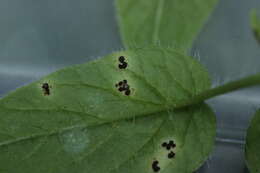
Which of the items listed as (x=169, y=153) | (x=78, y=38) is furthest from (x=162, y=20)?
(x=169, y=153)

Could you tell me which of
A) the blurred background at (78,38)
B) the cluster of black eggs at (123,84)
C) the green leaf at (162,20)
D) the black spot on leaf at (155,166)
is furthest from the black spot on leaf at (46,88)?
the blurred background at (78,38)

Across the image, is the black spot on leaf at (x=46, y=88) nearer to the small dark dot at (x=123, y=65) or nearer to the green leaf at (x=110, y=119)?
the green leaf at (x=110, y=119)

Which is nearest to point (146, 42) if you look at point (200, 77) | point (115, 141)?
point (200, 77)

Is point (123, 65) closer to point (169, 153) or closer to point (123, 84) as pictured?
point (123, 84)

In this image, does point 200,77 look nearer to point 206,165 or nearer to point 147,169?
point 147,169

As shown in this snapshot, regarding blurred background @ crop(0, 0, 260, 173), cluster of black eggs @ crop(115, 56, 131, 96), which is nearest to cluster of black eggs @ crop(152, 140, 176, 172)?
cluster of black eggs @ crop(115, 56, 131, 96)

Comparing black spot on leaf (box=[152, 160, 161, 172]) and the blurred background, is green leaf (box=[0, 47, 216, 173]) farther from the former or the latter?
the blurred background
